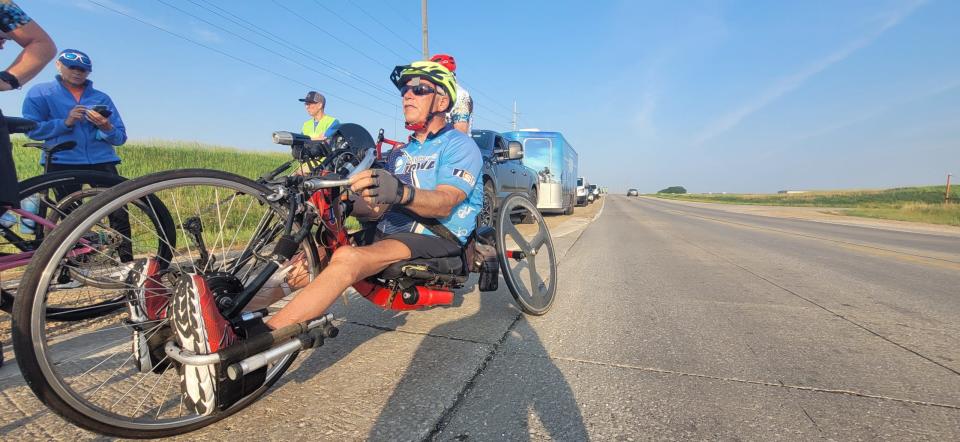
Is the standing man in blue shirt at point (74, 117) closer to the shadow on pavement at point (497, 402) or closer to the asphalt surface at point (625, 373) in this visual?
the asphalt surface at point (625, 373)

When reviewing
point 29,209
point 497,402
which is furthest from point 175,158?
point 497,402

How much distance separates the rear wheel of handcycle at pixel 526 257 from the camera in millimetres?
2766

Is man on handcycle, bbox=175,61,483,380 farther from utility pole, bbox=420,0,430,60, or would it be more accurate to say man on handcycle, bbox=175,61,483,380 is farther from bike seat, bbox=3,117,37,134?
utility pole, bbox=420,0,430,60

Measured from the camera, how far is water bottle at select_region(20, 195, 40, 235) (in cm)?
219

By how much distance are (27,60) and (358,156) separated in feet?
4.73

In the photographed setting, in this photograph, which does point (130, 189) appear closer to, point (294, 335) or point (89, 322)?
point (294, 335)

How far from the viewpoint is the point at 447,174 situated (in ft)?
7.26

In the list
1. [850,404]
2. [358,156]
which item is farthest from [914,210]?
[358,156]

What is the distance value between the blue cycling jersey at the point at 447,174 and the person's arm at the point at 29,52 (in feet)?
5.47

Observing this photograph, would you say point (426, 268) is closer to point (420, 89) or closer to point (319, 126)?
point (420, 89)

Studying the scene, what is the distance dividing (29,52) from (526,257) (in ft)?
9.65

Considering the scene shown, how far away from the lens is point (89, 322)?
8.13 ft

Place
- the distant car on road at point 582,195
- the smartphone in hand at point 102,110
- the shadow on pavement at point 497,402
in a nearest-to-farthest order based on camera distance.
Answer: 1. the shadow on pavement at point 497,402
2. the smartphone in hand at point 102,110
3. the distant car on road at point 582,195

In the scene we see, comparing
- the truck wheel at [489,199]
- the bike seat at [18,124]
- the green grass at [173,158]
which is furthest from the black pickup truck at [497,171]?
the bike seat at [18,124]
